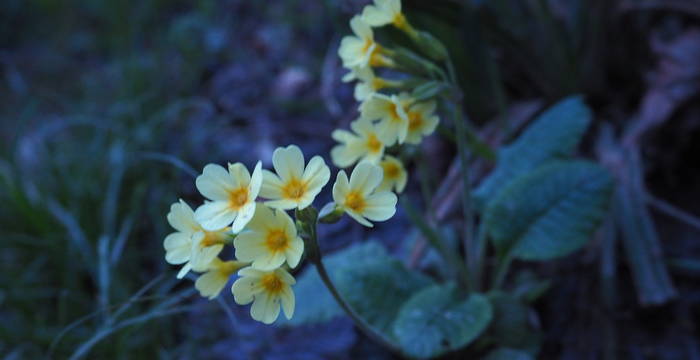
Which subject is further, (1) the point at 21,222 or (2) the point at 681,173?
(1) the point at 21,222

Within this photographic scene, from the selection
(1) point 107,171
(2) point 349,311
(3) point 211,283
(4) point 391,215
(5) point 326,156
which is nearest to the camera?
(4) point 391,215

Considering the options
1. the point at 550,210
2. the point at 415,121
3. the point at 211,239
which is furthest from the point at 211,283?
the point at 550,210

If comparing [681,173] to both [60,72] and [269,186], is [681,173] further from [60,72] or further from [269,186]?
[60,72]

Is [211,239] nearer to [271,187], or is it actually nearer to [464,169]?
[271,187]

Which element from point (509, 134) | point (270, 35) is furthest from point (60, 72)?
point (509, 134)

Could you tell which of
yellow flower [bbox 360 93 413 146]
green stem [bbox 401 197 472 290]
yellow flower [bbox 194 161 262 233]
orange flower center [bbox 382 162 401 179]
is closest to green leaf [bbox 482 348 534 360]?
green stem [bbox 401 197 472 290]
